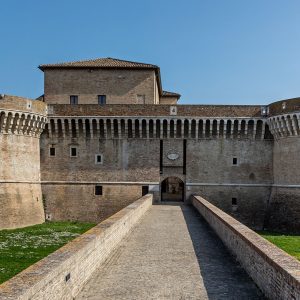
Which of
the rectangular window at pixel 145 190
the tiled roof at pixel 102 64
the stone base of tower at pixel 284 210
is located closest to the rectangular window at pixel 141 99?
the tiled roof at pixel 102 64

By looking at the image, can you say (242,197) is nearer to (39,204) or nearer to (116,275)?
(39,204)

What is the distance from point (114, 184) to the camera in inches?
1013

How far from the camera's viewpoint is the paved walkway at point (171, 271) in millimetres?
7426

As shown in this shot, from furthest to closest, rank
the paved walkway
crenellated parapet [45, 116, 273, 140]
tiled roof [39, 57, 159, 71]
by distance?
tiled roof [39, 57, 159, 71]
crenellated parapet [45, 116, 273, 140]
the paved walkway

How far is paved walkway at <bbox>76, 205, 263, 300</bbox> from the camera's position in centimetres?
743

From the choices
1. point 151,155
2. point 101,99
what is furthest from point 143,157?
point 101,99

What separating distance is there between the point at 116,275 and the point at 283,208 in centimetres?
1682

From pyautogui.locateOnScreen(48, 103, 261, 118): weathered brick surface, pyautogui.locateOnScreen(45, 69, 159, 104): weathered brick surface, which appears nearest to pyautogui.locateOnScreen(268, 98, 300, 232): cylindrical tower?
pyautogui.locateOnScreen(48, 103, 261, 118): weathered brick surface

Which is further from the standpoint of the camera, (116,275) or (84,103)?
(84,103)

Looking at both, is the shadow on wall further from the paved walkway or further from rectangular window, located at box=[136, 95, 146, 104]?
rectangular window, located at box=[136, 95, 146, 104]

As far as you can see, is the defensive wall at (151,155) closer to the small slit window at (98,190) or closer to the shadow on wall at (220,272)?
the small slit window at (98,190)

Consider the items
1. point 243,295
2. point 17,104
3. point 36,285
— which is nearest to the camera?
point 36,285

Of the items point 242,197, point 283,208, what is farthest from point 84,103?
point 283,208

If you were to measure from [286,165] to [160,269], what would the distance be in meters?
16.1
